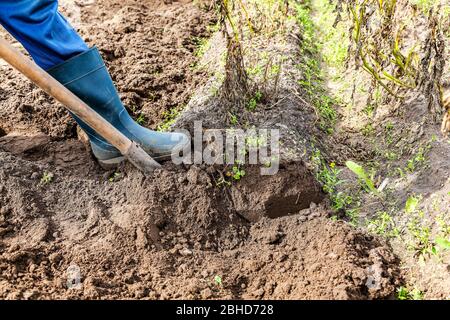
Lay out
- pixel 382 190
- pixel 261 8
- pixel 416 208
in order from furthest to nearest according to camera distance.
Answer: pixel 261 8, pixel 382 190, pixel 416 208

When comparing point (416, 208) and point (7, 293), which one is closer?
point (7, 293)

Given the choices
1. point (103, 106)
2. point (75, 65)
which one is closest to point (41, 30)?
point (75, 65)

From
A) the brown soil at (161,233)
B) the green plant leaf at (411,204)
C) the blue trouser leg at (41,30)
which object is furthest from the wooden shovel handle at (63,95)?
the green plant leaf at (411,204)

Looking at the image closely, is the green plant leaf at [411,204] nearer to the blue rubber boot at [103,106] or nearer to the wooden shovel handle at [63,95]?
the blue rubber boot at [103,106]

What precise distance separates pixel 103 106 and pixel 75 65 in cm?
25

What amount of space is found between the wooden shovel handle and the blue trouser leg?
0.12 metres

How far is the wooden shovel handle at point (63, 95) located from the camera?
2.20 metres

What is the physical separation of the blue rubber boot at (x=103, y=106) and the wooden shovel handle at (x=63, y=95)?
14 centimetres

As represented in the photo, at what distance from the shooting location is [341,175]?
2881 mm

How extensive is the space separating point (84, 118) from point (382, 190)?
4.85ft

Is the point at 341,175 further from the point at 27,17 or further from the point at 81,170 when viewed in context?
the point at 27,17

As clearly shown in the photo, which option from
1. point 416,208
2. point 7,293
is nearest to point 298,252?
point 416,208

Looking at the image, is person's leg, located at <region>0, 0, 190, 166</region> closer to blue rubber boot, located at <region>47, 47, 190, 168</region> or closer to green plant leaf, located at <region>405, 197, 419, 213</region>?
blue rubber boot, located at <region>47, 47, 190, 168</region>

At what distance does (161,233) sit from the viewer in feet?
7.97
